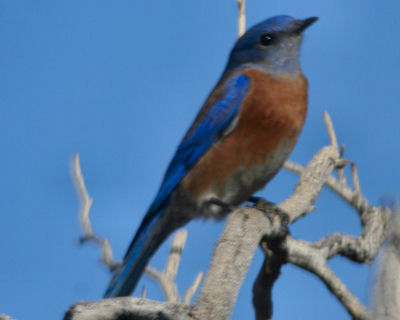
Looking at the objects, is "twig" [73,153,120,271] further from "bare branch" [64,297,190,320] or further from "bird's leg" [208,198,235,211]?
"bare branch" [64,297,190,320]

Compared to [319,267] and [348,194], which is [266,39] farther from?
[319,267]

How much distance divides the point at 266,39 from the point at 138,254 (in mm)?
1865

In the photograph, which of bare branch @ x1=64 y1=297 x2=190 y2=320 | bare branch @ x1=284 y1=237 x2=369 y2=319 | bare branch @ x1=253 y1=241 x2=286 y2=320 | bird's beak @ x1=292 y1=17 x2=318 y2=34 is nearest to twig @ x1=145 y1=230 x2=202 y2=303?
bare branch @ x1=253 y1=241 x2=286 y2=320

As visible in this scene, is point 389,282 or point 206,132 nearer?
point 389,282

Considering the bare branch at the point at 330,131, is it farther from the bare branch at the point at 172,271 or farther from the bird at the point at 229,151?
the bare branch at the point at 172,271

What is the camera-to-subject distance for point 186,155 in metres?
5.29

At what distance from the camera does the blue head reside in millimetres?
5461

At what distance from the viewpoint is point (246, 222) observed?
3.75m

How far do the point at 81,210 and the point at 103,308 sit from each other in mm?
2482

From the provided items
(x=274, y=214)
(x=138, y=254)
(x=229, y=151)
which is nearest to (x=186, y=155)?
(x=229, y=151)

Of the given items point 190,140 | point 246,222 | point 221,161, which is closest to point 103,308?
point 246,222

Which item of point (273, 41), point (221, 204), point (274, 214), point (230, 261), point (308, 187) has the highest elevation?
Result: point (273, 41)

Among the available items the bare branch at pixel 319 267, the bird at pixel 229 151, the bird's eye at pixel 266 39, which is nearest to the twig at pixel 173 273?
the bird at pixel 229 151

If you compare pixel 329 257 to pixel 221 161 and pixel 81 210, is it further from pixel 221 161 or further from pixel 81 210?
pixel 81 210
